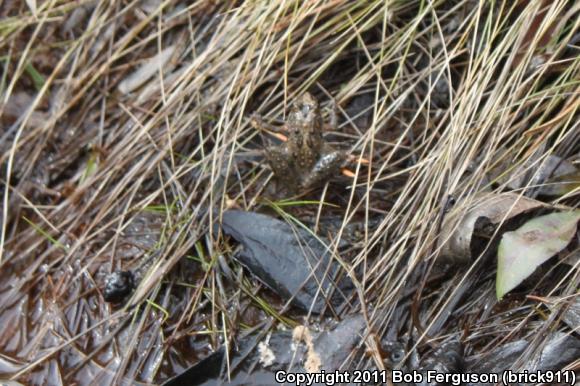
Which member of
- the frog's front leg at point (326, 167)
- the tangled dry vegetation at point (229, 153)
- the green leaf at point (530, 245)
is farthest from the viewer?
the frog's front leg at point (326, 167)

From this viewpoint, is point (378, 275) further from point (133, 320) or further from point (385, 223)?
point (133, 320)

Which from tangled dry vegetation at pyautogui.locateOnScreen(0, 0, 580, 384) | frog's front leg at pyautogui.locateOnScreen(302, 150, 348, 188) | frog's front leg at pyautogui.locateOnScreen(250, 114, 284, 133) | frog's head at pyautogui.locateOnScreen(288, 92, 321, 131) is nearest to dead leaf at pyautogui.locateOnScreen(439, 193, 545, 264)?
tangled dry vegetation at pyautogui.locateOnScreen(0, 0, 580, 384)

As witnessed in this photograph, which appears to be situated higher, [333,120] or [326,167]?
[333,120]

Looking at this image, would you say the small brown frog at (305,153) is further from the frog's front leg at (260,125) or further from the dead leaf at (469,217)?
the dead leaf at (469,217)

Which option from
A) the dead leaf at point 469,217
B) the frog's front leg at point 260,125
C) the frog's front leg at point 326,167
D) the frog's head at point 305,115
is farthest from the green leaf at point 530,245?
the frog's front leg at point 260,125

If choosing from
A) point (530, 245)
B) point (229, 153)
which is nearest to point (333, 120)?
point (229, 153)

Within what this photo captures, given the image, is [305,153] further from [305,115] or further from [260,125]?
[260,125]

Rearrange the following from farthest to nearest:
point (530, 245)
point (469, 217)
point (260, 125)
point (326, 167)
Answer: point (260, 125) → point (326, 167) → point (469, 217) → point (530, 245)
